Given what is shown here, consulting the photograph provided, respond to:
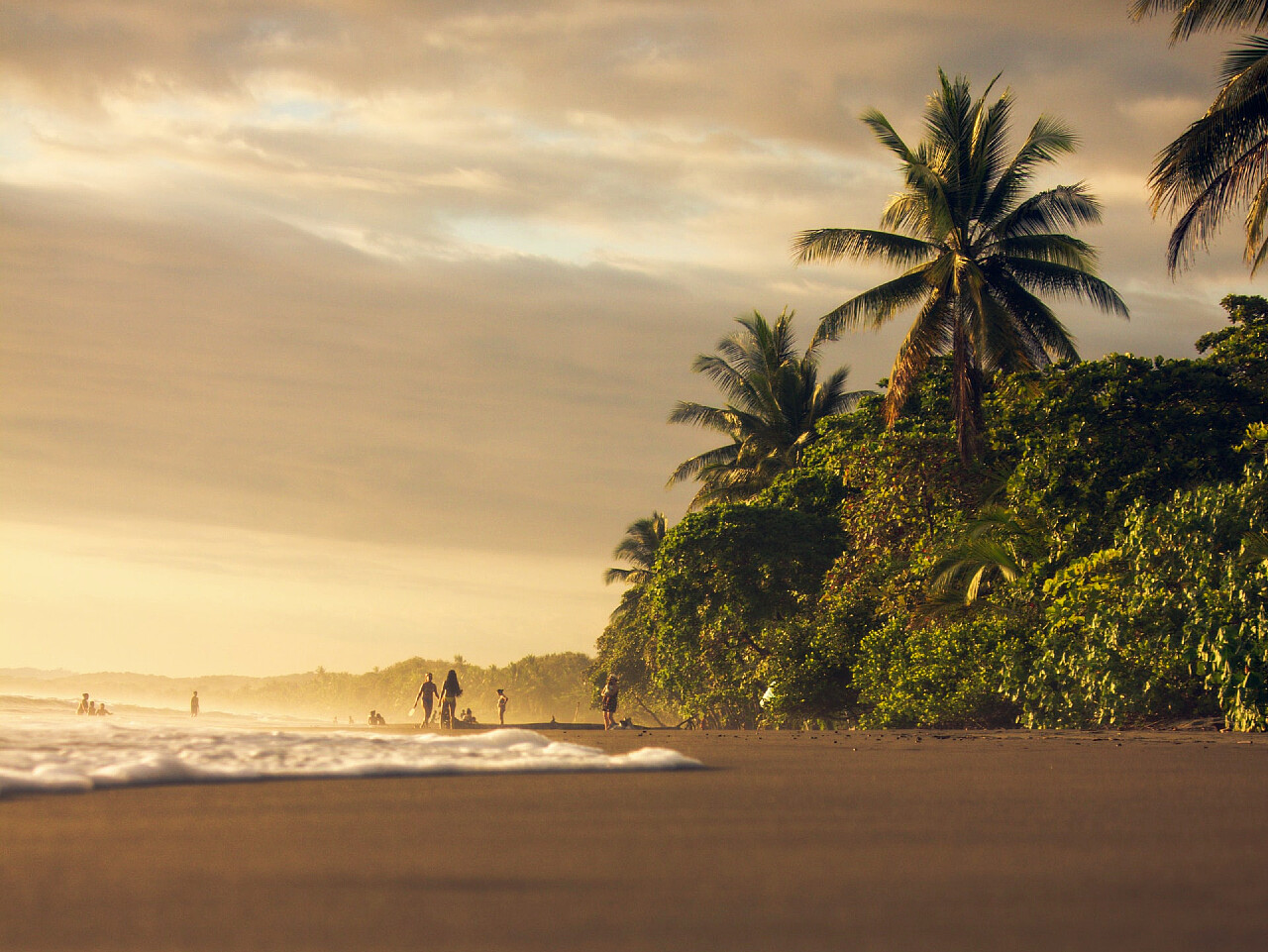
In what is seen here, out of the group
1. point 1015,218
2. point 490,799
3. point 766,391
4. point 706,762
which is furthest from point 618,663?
point 490,799

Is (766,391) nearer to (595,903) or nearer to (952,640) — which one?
(952,640)

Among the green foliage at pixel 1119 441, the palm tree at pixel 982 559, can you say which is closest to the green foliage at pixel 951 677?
the palm tree at pixel 982 559

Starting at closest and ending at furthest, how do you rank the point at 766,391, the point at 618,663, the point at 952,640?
the point at 952,640 < the point at 766,391 < the point at 618,663

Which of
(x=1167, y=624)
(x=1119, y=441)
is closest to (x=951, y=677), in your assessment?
(x=1119, y=441)

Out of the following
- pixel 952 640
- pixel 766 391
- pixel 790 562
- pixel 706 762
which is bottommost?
pixel 706 762

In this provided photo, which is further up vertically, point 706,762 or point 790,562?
point 790,562

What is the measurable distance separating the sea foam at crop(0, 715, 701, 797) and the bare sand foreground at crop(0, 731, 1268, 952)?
525 mm

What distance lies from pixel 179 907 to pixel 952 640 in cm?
1727

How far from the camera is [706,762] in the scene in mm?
8844

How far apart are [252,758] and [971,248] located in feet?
63.9

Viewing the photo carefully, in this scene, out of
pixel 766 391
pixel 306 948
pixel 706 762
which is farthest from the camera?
pixel 766 391

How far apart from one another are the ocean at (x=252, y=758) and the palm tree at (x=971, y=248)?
48.5 ft

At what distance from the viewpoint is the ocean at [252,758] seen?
6.39 meters

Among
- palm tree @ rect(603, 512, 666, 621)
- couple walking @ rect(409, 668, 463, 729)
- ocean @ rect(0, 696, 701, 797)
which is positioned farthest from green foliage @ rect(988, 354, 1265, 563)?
palm tree @ rect(603, 512, 666, 621)
